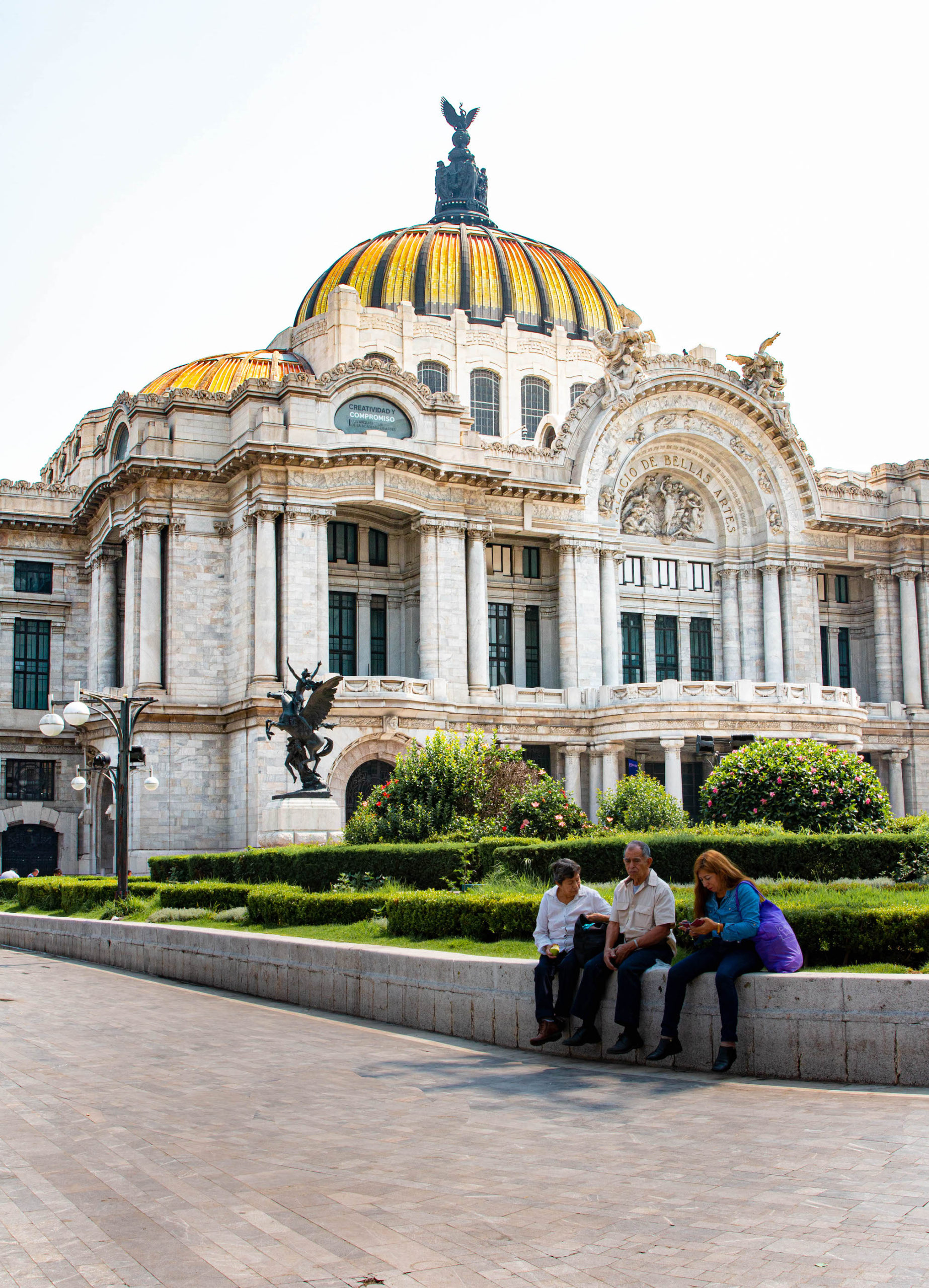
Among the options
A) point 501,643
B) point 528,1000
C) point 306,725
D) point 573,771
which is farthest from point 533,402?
point 528,1000

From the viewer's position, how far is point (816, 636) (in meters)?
54.6

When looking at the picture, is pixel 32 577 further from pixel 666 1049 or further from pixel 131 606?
pixel 666 1049

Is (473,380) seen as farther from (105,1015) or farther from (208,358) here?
(105,1015)

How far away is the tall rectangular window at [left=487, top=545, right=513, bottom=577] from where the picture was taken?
169ft

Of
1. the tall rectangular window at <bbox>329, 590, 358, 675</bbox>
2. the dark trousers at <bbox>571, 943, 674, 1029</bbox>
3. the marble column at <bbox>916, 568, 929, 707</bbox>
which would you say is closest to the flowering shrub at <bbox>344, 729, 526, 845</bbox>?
the tall rectangular window at <bbox>329, 590, 358, 675</bbox>

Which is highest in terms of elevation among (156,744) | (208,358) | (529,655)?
(208,358)

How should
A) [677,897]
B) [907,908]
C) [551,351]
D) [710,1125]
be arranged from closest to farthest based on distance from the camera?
[710,1125], [907,908], [677,897], [551,351]

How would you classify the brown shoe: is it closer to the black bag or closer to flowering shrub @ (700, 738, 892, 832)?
the black bag

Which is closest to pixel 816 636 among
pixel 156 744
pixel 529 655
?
pixel 529 655

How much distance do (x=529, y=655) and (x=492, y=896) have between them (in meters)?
35.0

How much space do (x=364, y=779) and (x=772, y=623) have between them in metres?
18.7

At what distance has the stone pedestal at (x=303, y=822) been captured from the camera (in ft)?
105

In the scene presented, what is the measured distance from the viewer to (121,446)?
50250 mm

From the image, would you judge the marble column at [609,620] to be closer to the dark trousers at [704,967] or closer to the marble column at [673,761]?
the marble column at [673,761]
